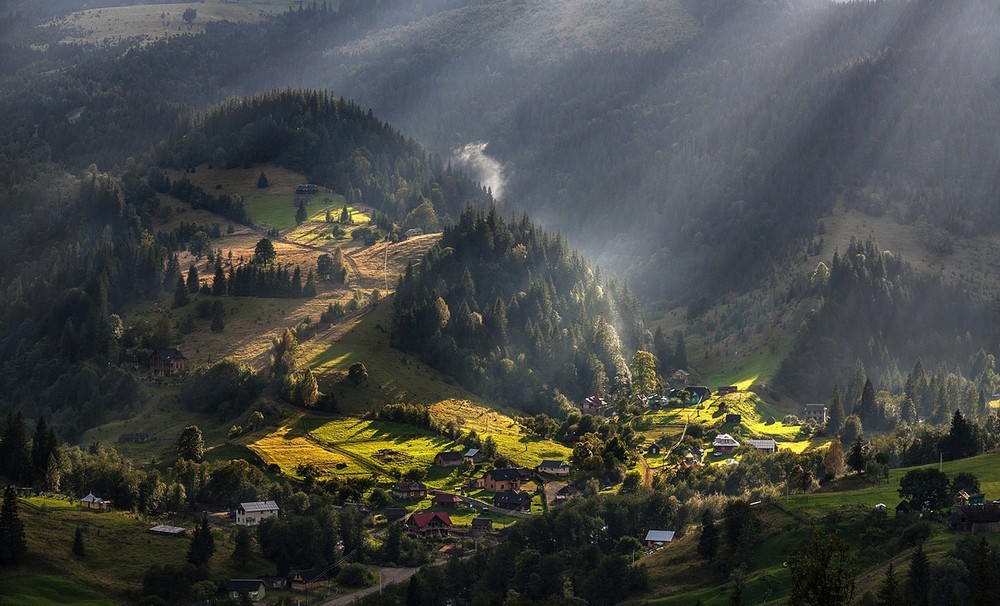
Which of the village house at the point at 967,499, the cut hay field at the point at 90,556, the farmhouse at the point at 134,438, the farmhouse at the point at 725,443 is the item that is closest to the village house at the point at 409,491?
the cut hay field at the point at 90,556

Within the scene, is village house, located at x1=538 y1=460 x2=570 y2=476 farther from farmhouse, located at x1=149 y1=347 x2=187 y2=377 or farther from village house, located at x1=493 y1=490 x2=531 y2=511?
farmhouse, located at x1=149 y1=347 x2=187 y2=377

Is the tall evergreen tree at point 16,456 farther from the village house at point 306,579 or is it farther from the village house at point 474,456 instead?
the village house at point 474,456

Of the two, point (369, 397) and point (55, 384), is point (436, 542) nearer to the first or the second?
point (369, 397)

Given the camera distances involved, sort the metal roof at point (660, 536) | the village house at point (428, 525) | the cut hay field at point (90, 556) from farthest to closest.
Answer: the village house at point (428, 525) → the metal roof at point (660, 536) → the cut hay field at point (90, 556)

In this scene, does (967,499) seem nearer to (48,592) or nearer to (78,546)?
(78,546)

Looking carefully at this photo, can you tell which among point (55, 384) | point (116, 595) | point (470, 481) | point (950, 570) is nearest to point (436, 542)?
point (470, 481)
